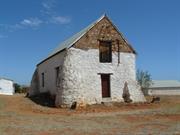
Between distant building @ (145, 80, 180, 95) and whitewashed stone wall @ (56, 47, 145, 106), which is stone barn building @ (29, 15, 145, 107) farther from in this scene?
distant building @ (145, 80, 180, 95)

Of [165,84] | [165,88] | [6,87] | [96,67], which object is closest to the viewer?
[96,67]

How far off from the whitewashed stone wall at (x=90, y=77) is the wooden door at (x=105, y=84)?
377 millimetres

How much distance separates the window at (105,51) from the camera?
30641 mm

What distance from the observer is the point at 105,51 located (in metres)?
31.0

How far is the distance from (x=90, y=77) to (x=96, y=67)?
113 centimetres

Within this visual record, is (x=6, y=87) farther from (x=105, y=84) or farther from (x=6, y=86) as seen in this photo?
(x=105, y=84)

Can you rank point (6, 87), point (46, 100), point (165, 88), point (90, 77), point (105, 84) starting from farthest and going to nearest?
point (165, 88) → point (6, 87) → point (46, 100) → point (105, 84) → point (90, 77)

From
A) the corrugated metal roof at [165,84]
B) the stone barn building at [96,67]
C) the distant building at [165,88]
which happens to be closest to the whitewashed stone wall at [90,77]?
the stone barn building at [96,67]

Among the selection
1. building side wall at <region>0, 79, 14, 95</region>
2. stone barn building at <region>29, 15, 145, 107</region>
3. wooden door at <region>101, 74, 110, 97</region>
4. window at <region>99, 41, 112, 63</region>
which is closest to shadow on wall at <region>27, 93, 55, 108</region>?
stone barn building at <region>29, 15, 145, 107</region>

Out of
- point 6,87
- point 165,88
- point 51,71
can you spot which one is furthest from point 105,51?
point 165,88

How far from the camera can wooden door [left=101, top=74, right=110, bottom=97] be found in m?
30.3

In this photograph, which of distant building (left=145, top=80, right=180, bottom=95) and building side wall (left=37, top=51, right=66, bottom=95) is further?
distant building (left=145, top=80, right=180, bottom=95)

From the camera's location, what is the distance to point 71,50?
29.0m

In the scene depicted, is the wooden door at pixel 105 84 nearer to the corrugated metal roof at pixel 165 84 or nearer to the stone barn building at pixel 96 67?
the stone barn building at pixel 96 67
